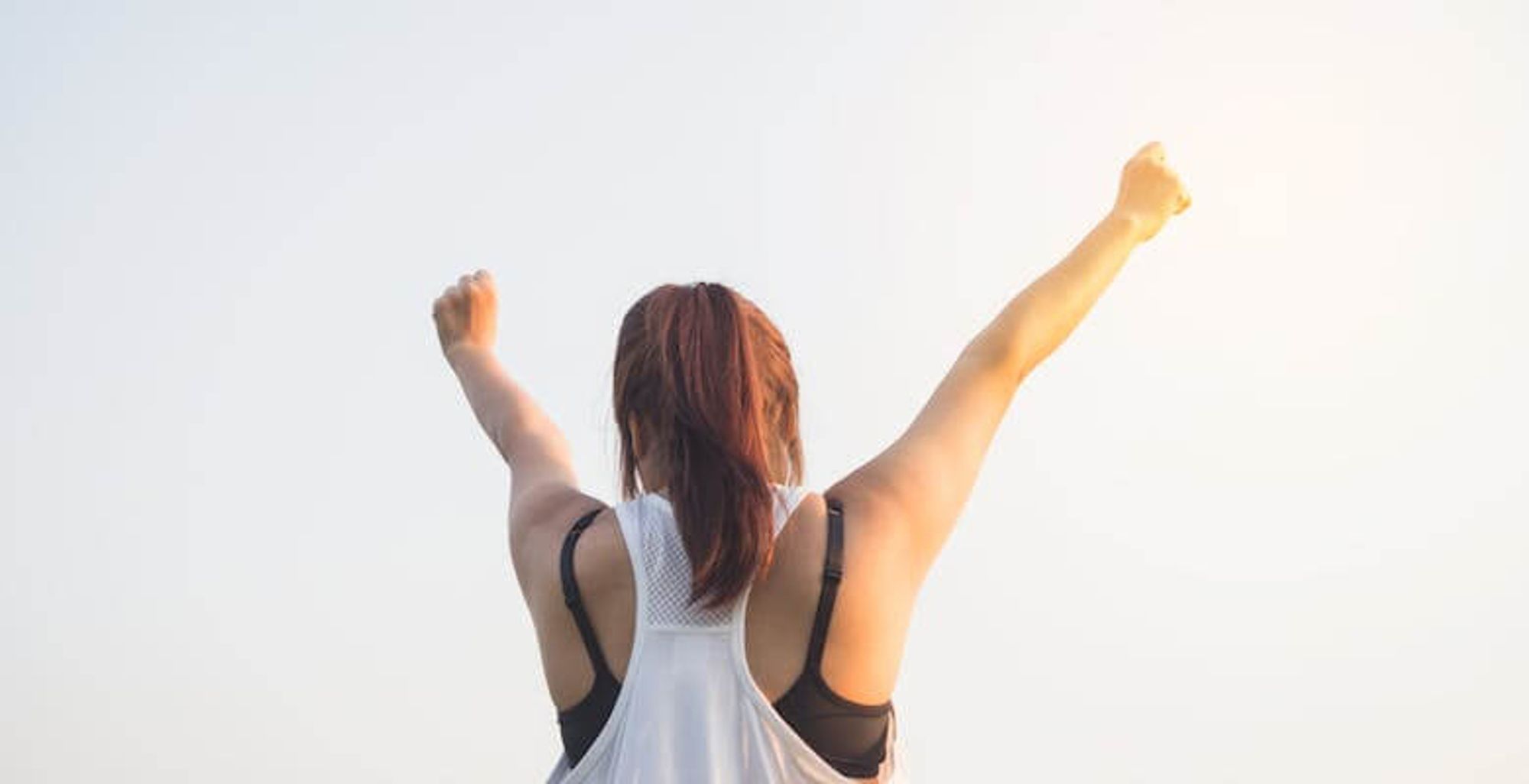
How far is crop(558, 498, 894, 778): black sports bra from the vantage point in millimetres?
3924

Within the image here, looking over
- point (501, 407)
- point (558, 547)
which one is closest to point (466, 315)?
point (501, 407)

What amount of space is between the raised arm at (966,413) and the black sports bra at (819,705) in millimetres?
129

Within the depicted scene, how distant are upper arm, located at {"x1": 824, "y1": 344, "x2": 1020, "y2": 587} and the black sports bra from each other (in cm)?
11

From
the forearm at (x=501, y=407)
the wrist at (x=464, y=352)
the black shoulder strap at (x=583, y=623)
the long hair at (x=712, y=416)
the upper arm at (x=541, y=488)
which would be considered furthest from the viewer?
the wrist at (x=464, y=352)

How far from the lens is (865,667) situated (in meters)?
3.96

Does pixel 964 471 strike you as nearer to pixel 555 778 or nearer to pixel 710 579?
pixel 710 579

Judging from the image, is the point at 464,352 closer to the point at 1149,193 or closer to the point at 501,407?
the point at 501,407

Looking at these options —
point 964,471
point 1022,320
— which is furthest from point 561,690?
point 1022,320

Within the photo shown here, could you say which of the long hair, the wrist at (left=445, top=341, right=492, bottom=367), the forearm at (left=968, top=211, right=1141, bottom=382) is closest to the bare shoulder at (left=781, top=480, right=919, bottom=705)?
the long hair

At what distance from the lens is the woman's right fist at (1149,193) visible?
15.6 ft

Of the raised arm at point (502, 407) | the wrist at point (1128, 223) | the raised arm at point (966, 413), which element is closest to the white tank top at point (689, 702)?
the raised arm at point (966, 413)

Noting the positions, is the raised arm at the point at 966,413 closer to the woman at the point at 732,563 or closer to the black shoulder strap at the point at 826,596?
the woman at the point at 732,563

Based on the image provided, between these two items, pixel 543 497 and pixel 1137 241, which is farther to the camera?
pixel 1137 241

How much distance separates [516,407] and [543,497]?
0.50 m
